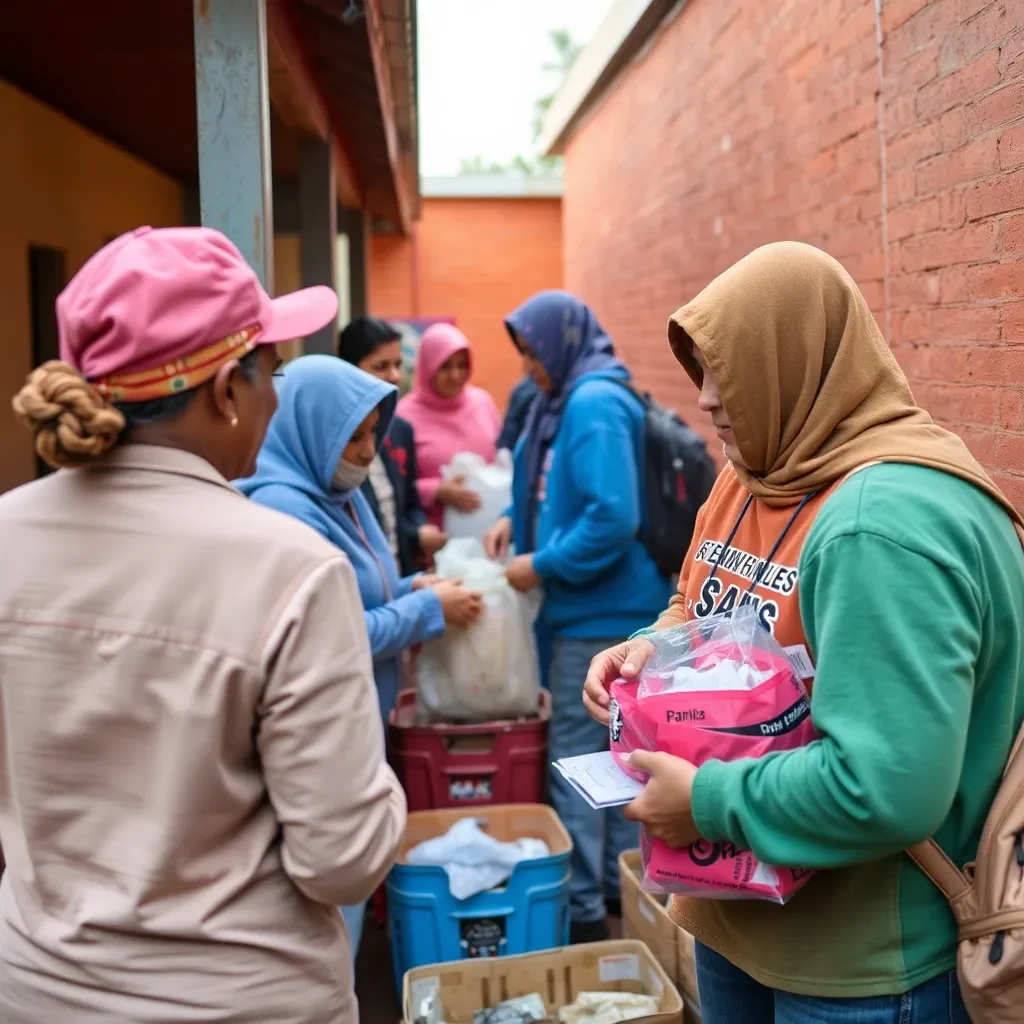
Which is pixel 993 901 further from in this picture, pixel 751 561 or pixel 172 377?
pixel 172 377

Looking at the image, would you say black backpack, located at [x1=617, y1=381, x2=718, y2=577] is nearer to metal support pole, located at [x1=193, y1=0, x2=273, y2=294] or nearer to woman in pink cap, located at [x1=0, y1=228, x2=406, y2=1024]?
metal support pole, located at [x1=193, y1=0, x2=273, y2=294]

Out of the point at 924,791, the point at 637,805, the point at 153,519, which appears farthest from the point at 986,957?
the point at 153,519

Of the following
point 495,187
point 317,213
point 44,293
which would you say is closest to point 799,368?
Answer: point 317,213

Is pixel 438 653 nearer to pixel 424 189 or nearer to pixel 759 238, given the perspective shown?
pixel 759 238

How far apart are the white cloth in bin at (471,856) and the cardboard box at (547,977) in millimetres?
313

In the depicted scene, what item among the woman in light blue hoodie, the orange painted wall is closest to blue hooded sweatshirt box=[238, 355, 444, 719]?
the woman in light blue hoodie

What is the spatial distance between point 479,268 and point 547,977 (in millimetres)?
12736

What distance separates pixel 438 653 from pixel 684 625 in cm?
222

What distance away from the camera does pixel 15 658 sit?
1.46m

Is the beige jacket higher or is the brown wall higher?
the brown wall

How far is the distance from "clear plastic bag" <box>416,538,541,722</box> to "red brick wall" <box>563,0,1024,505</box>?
1528mm

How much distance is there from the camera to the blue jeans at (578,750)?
3941 millimetres

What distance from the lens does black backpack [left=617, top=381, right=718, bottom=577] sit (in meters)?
3.83

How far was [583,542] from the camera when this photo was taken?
379 cm
